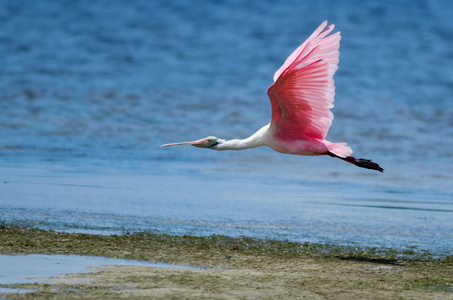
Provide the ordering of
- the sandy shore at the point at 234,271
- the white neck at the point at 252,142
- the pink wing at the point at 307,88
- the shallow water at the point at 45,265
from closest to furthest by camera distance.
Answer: the sandy shore at the point at 234,271, the shallow water at the point at 45,265, the pink wing at the point at 307,88, the white neck at the point at 252,142

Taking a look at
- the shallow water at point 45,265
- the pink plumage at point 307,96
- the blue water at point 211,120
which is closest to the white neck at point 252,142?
the pink plumage at point 307,96

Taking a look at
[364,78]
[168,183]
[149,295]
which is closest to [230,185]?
[168,183]

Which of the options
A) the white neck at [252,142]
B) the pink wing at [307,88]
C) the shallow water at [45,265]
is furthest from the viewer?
the white neck at [252,142]

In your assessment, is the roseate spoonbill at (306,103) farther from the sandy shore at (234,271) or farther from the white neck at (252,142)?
the sandy shore at (234,271)

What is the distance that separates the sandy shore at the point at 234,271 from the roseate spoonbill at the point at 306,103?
136 centimetres

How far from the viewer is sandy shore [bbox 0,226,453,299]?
524cm

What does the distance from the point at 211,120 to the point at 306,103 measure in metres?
8.77

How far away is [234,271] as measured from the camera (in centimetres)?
597

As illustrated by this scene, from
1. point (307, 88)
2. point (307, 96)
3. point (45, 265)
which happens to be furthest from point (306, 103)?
point (45, 265)

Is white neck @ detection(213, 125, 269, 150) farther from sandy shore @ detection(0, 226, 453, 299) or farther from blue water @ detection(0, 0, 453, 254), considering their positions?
sandy shore @ detection(0, 226, 453, 299)

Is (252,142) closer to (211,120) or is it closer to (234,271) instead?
(234,271)

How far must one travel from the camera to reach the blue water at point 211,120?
850 cm

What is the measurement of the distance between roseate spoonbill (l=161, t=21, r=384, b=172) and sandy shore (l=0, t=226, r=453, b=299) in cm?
136

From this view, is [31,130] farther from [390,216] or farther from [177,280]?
[177,280]
